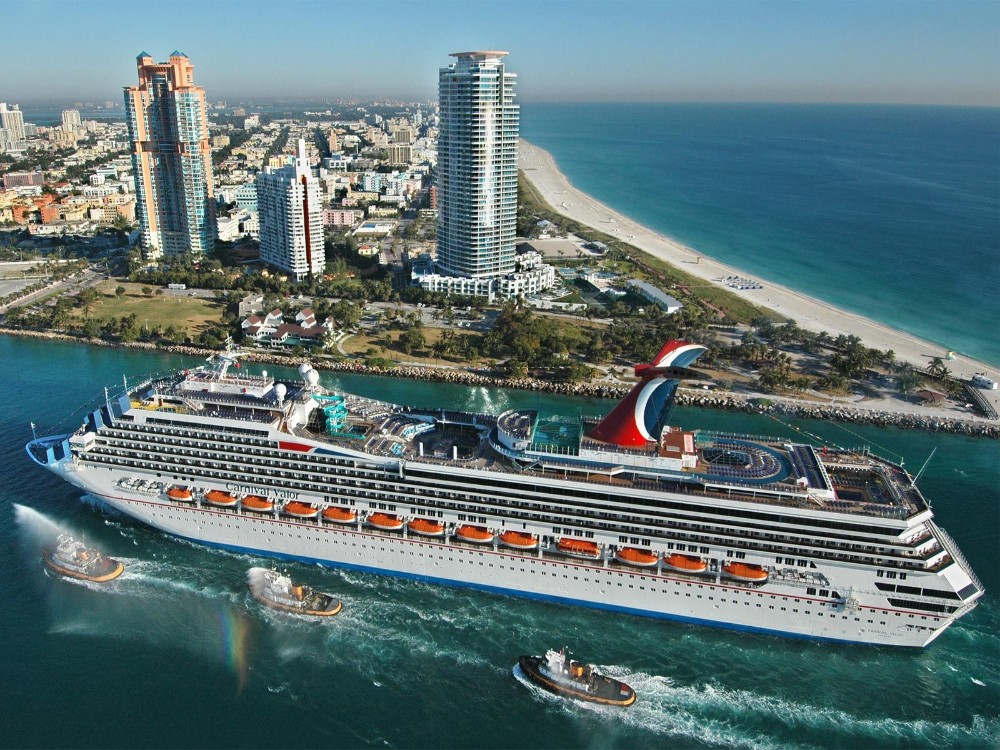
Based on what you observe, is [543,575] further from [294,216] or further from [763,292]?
[294,216]

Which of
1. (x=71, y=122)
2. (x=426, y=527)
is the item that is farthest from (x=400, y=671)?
(x=71, y=122)

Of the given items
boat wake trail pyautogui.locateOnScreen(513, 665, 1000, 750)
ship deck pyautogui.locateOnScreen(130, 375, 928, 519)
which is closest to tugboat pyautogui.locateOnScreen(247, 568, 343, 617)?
ship deck pyautogui.locateOnScreen(130, 375, 928, 519)

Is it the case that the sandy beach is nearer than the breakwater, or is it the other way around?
the breakwater

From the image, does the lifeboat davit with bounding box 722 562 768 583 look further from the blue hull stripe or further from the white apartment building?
the white apartment building

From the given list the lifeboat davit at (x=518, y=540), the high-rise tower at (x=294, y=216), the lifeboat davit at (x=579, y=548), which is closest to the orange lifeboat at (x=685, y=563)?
the lifeboat davit at (x=579, y=548)

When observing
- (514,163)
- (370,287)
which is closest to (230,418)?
(370,287)

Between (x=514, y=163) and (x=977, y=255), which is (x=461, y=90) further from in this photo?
(x=977, y=255)

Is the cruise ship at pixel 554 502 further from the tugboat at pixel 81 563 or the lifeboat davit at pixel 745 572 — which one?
the tugboat at pixel 81 563
